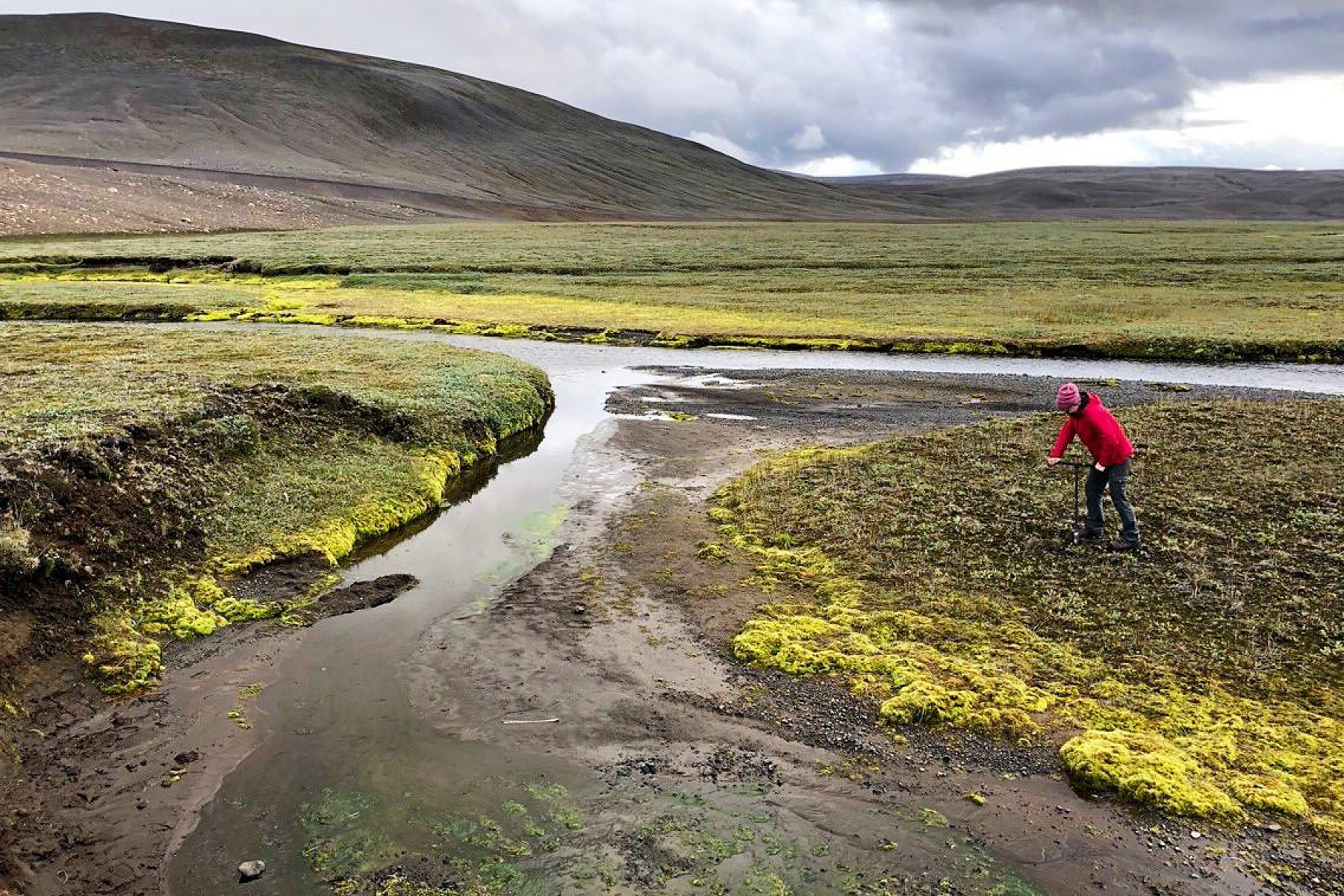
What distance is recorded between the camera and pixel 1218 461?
2519cm

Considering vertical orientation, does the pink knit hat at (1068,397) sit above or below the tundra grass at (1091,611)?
above

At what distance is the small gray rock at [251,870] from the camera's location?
10227 millimetres

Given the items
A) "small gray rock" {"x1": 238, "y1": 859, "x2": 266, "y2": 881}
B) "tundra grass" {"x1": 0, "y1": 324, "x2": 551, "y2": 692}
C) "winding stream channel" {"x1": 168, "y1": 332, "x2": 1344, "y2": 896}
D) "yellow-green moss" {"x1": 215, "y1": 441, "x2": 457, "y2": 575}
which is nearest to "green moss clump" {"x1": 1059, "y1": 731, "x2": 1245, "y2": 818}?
"winding stream channel" {"x1": 168, "y1": 332, "x2": 1344, "y2": 896}

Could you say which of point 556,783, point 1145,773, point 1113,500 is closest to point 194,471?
point 556,783

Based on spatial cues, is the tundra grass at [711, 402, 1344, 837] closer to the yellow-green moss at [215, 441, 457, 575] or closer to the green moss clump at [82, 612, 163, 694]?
the yellow-green moss at [215, 441, 457, 575]

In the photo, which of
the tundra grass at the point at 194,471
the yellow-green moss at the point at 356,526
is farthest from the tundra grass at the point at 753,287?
the yellow-green moss at the point at 356,526

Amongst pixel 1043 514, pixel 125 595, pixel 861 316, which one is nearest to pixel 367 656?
pixel 125 595

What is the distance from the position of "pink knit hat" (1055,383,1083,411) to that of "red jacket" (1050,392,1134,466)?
0.48 metres

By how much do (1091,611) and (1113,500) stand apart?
331 cm

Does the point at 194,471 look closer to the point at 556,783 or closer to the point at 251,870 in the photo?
the point at 251,870

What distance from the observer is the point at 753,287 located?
261 feet

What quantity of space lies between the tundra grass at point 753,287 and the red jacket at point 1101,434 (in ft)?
112

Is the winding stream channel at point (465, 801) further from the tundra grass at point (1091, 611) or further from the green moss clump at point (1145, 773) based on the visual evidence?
the tundra grass at point (1091, 611)

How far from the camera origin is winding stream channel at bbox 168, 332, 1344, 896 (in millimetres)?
10359
